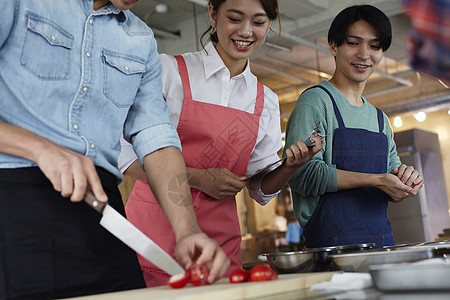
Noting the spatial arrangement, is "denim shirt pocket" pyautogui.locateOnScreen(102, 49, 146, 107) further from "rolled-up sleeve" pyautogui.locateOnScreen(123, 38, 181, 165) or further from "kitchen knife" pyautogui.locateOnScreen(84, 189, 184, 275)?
"kitchen knife" pyautogui.locateOnScreen(84, 189, 184, 275)

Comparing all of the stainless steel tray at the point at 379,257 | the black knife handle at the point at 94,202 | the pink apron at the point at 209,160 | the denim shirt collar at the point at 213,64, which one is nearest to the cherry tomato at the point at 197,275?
the black knife handle at the point at 94,202

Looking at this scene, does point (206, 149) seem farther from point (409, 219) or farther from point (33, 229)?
point (409, 219)

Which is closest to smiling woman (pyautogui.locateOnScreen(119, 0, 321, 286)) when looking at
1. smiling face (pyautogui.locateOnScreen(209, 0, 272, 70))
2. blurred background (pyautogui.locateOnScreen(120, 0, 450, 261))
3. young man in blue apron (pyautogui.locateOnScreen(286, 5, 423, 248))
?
smiling face (pyautogui.locateOnScreen(209, 0, 272, 70))

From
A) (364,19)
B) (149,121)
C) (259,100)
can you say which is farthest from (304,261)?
(364,19)

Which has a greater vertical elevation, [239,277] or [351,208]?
[351,208]

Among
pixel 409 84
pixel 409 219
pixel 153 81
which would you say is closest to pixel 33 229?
pixel 153 81

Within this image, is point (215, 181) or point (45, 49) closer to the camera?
point (45, 49)

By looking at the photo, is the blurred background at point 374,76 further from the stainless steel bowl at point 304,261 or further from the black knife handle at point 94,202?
the black knife handle at point 94,202

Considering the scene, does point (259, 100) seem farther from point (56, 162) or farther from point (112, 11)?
point (56, 162)

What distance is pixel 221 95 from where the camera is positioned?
5.75 feet

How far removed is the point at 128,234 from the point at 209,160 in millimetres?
795

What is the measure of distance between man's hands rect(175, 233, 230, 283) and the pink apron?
0.54 m

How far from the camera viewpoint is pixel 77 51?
1.08 m

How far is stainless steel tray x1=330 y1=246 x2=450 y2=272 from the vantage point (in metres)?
0.96
